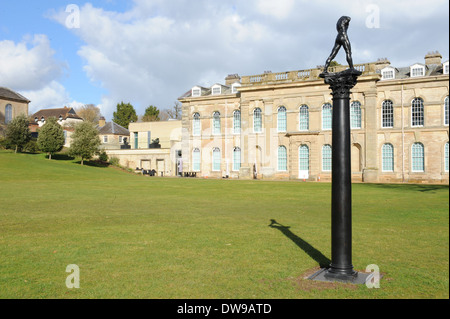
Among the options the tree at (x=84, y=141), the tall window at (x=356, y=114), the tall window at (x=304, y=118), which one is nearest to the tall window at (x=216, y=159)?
the tall window at (x=304, y=118)

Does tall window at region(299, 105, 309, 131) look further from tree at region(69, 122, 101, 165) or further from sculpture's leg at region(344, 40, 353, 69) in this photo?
sculpture's leg at region(344, 40, 353, 69)

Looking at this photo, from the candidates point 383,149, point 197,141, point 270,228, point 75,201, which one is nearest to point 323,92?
point 383,149

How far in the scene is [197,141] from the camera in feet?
176

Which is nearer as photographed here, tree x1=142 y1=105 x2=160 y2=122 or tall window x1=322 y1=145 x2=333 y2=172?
tall window x1=322 y1=145 x2=333 y2=172

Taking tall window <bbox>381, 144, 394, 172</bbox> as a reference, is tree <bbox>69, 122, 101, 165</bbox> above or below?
above

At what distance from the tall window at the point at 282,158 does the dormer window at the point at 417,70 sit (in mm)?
15209

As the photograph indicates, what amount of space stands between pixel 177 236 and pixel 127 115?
92.7 metres

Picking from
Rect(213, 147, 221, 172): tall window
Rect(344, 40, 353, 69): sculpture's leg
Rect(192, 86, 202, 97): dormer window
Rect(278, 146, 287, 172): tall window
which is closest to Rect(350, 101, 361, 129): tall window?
Rect(278, 146, 287, 172): tall window

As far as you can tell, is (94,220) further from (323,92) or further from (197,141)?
(197,141)

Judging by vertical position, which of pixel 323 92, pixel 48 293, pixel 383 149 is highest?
pixel 323 92

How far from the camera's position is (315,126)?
150ft

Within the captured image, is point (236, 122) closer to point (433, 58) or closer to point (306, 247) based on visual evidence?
point (433, 58)

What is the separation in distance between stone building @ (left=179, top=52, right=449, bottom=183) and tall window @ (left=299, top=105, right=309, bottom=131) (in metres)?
0.11

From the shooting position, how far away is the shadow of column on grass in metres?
8.67
